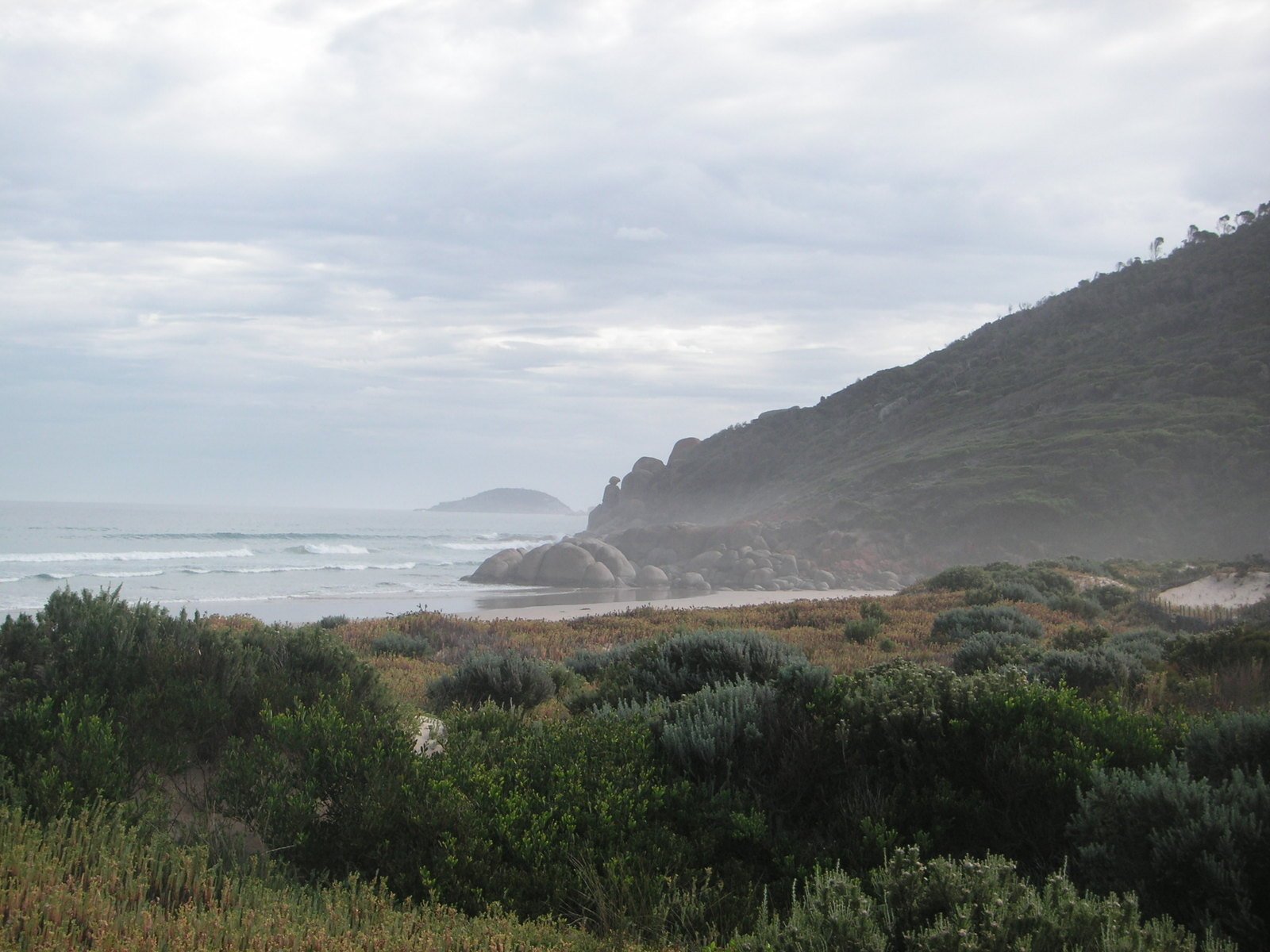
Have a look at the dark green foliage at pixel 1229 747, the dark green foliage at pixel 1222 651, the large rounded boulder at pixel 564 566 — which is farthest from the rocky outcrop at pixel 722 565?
the dark green foliage at pixel 1229 747

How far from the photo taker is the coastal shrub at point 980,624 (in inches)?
523

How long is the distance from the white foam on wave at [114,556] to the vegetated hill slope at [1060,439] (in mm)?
37227

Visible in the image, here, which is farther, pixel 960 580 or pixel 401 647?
pixel 960 580

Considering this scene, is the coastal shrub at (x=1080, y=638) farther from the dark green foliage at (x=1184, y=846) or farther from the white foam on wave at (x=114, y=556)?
the white foam on wave at (x=114, y=556)

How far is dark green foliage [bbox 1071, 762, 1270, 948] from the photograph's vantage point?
11.0 feet

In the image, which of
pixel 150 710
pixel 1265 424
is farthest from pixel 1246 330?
pixel 150 710

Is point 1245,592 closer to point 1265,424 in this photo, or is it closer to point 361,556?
point 1265,424

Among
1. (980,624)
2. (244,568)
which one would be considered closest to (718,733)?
(980,624)

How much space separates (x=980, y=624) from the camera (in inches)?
545

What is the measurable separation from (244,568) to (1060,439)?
47.8 metres

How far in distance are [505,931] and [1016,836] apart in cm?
255

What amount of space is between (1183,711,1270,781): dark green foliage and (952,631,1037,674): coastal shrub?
4.14 m

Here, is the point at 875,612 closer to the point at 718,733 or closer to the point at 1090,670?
the point at 1090,670

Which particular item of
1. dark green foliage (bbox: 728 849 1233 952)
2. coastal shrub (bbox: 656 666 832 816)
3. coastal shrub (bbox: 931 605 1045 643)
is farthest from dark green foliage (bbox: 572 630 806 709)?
coastal shrub (bbox: 931 605 1045 643)
